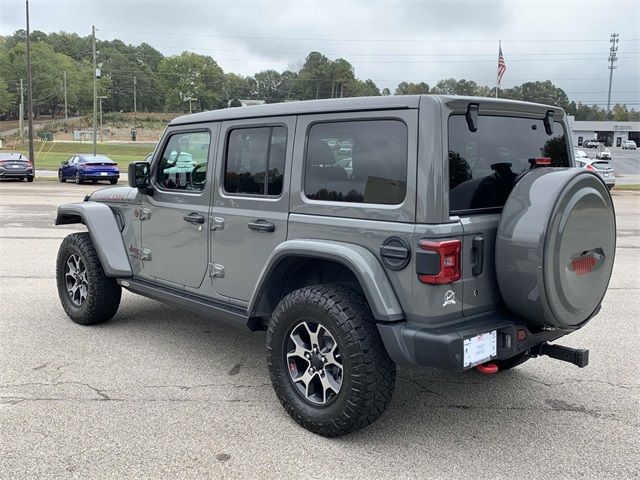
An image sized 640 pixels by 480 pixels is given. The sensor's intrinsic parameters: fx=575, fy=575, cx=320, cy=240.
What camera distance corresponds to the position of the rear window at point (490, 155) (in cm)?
311

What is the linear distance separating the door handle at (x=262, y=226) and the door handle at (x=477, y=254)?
1277mm

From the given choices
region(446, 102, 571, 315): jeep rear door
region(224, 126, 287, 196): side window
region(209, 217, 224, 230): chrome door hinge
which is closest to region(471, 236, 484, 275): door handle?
region(446, 102, 571, 315): jeep rear door

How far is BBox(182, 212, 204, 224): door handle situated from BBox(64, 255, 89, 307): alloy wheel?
60.6 inches

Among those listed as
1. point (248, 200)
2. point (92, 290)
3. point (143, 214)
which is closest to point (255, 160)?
point (248, 200)

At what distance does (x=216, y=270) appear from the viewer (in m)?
4.14

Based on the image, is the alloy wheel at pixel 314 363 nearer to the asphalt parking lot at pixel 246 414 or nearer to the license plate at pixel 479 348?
the asphalt parking lot at pixel 246 414

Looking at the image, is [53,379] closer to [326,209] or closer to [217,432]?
[217,432]

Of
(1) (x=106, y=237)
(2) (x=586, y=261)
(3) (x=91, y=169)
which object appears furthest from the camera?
(3) (x=91, y=169)

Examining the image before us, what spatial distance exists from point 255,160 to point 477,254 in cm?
167

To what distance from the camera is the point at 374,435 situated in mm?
3371

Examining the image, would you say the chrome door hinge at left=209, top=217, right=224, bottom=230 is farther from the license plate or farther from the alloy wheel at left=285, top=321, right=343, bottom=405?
the license plate

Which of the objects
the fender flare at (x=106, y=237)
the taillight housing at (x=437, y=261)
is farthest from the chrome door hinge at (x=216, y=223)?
the taillight housing at (x=437, y=261)

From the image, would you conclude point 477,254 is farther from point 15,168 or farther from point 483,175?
point 15,168

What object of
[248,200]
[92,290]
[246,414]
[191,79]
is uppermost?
[191,79]
